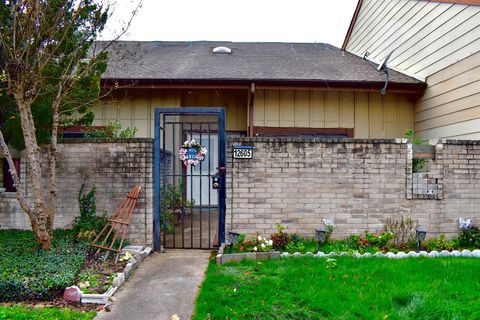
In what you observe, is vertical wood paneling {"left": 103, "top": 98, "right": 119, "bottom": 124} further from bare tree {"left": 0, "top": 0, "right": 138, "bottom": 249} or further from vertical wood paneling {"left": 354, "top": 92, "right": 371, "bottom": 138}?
vertical wood paneling {"left": 354, "top": 92, "right": 371, "bottom": 138}

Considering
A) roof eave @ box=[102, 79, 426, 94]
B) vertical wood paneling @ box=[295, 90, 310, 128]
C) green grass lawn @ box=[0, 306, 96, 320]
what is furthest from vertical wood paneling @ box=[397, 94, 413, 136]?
green grass lawn @ box=[0, 306, 96, 320]

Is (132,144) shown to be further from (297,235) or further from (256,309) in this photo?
(256,309)

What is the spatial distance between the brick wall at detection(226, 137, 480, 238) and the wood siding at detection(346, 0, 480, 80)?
2318 millimetres

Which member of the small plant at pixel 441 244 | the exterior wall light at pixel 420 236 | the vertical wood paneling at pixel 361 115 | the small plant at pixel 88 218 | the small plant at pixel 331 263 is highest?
the vertical wood paneling at pixel 361 115

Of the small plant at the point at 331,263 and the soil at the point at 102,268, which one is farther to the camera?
the small plant at the point at 331,263

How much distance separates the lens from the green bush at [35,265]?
398 centimetres

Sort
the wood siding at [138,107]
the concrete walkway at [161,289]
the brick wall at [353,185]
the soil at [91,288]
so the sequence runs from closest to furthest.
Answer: the concrete walkway at [161,289] < the soil at [91,288] < the brick wall at [353,185] < the wood siding at [138,107]

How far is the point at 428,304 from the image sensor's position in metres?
3.56

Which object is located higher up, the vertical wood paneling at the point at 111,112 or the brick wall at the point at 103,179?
the vertical wood paneling at the point at 111,112

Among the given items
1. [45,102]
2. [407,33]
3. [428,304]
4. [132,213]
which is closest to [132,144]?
[132,213]

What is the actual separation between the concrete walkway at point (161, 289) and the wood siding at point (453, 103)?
211 inches

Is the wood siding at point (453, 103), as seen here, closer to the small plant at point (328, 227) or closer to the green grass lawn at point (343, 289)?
the green grass lawn at point (343, 289)

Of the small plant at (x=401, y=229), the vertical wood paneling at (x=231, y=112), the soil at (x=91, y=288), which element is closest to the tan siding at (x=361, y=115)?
the vertical wood paneling at (x=231, y=112)

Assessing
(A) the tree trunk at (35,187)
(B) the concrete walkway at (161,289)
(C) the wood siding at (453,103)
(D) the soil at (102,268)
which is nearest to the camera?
(B) the concrete walkway at (161,289)
